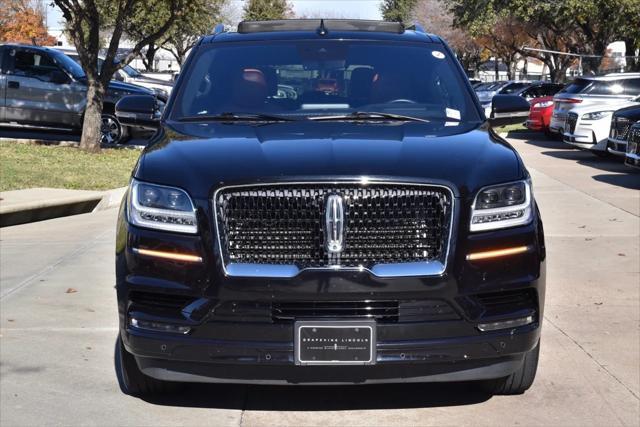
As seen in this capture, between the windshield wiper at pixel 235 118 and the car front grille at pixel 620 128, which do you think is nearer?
the windshield wiper at pixel 235 118

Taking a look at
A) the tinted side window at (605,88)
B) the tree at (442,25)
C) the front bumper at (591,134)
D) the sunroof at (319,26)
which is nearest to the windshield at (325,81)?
the sunroof at (319,26)

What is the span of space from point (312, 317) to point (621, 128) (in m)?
13.9

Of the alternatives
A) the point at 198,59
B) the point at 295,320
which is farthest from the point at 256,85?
the point at 295,320

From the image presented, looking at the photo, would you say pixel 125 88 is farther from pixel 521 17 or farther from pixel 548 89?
pixel 521 17

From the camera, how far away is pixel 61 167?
15.5m

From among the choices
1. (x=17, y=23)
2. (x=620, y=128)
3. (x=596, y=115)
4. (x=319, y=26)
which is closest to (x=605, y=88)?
(x=596, y=115)

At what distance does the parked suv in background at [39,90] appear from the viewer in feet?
62.9

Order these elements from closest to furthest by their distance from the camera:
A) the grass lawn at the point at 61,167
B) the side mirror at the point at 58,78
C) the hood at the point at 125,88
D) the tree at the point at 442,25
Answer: the grass lawn at the point at 61,167 < the side mirror at the point at 58,78 < the hood at the point at 125,88 < the tree at the point at 442,25

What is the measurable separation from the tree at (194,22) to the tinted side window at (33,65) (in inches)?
105

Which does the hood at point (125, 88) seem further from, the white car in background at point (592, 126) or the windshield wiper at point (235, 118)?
the windshield wiper at point (235, 118)

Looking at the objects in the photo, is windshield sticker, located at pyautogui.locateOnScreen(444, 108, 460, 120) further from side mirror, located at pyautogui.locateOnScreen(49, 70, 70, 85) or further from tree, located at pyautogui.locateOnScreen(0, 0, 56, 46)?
tree, located at pyautogui.locateOnScreen(0, 0, 56, 46)

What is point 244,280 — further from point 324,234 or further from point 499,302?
point 499,302

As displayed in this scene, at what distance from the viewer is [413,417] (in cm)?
489

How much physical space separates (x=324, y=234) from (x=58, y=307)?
355 centimetres
